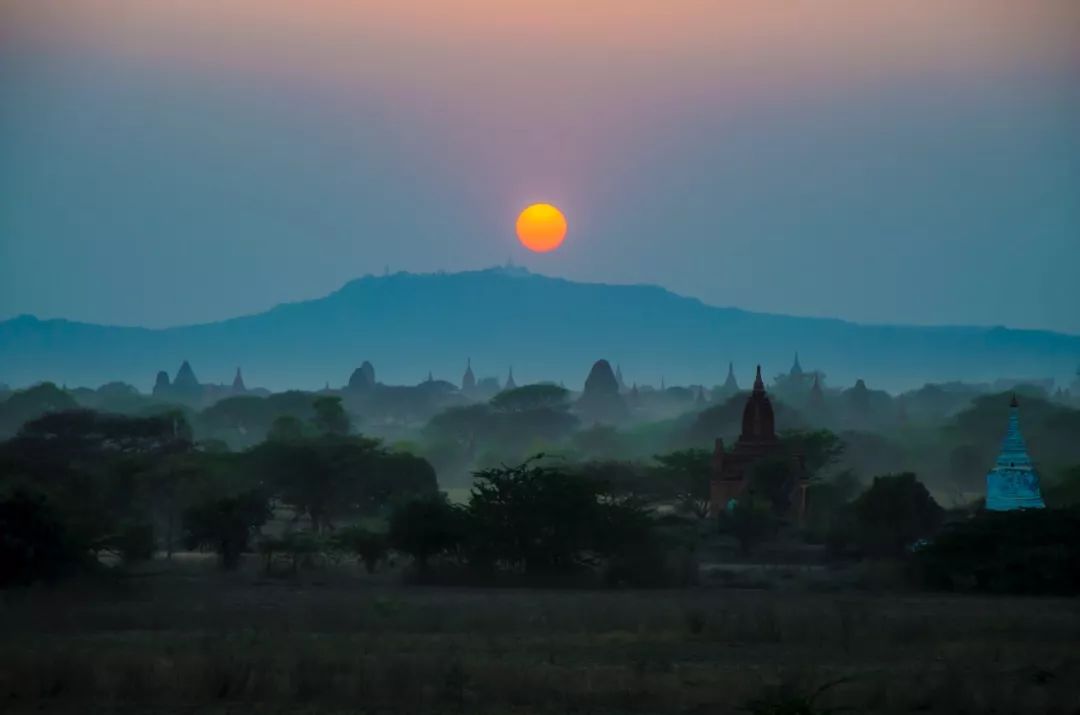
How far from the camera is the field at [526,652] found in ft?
61.6

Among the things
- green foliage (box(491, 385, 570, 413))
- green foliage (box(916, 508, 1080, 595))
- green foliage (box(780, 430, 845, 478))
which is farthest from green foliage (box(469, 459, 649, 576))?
green foliage (box(491, 385, 570, 413))

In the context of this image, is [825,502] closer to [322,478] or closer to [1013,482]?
[1013,482]

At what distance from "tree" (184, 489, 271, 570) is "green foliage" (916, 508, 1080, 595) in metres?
13.7

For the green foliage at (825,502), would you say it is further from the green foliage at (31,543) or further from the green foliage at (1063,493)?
the green foliage at (31,543)

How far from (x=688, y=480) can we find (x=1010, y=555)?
73.6ft

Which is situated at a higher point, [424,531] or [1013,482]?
[1013,482]

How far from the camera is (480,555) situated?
33.2 metres

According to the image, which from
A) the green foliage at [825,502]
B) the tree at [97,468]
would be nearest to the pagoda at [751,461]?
the green foliage at [825,502]

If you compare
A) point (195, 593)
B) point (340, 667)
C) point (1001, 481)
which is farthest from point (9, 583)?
point (1001, 481)

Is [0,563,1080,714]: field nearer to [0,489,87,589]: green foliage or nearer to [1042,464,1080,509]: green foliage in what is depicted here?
[0,489,87,589]: green foliage

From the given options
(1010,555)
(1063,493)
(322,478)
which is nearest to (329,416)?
(322,478)

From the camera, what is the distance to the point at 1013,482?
3838cm

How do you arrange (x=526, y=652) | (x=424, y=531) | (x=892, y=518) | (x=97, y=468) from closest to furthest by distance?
(x=526, y=652)
(x=424, y=531)
(x=892, y=518)
(x=97, y=468)

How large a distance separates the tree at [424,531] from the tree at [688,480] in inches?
746
